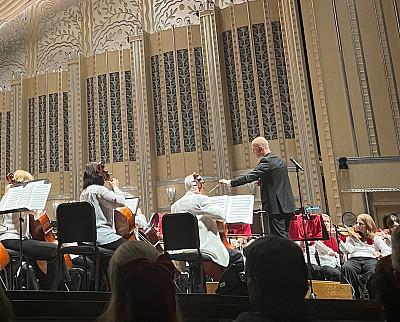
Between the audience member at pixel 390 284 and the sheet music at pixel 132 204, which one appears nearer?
the audience member at pixel 390 284

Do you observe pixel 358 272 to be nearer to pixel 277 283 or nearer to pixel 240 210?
pixel 240 210

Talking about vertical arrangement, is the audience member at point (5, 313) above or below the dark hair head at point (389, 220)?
above

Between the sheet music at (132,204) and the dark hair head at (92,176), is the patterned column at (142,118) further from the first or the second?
the dark hair head at (92,176)

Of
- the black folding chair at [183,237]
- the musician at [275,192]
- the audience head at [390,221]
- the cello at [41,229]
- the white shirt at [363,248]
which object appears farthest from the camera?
the audience head at [390,221]

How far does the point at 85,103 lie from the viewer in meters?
11.9

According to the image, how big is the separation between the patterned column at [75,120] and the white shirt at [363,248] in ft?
22.6

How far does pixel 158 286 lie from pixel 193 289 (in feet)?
10.7

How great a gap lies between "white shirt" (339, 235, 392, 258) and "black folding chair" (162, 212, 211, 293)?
2.34 meters

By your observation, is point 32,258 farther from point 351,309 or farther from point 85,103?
point 85,103

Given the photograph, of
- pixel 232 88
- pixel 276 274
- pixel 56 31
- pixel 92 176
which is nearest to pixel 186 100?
pixel 232 88

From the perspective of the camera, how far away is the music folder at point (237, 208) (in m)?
5.14

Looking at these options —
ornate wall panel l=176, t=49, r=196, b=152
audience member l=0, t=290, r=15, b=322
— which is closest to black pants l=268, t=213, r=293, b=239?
audience member l=0, t=290, r=15, b=322

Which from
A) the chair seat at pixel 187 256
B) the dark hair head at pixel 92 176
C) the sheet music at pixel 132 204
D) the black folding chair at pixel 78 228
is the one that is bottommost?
the chair seat at pixel 187 256

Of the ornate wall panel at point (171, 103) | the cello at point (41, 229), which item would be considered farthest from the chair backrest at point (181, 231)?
the ornate wall panel at point (171, 103)
